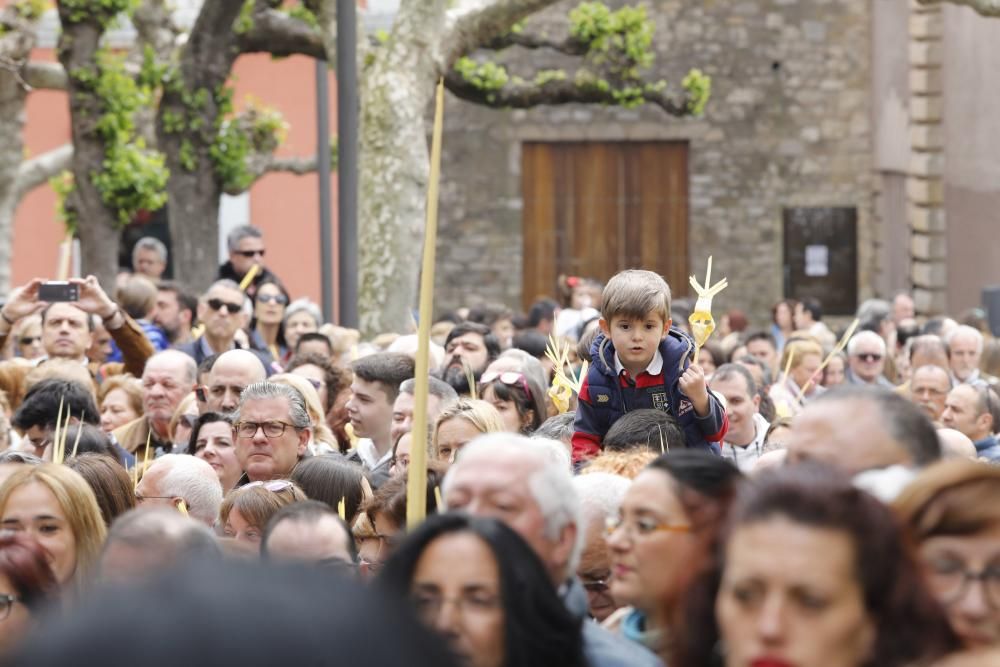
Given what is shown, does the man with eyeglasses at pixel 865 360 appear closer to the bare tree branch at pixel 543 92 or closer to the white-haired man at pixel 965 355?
the white-haired man at pixel 965 355

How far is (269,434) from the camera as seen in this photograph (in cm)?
704

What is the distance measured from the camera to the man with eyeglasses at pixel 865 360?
1262 centimetres

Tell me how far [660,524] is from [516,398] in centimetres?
424

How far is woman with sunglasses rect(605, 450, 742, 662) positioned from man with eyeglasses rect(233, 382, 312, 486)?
10.8 feet

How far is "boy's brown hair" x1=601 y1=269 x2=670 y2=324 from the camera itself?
6.25 m

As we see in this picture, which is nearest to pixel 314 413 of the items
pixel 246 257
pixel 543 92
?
pixel 246 257

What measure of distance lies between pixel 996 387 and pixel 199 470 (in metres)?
5.10

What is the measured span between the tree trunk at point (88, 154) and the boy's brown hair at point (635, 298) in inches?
465

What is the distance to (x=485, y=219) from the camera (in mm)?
28188

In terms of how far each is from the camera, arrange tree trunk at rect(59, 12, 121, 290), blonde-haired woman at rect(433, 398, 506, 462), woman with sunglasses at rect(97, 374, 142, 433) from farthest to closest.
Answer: tree trunk at rect(59, 12, 121, 290) < woman with sunglasses at rect(97, 374, 142, 433) < blonde-haired woman at rect(433, 398, 506, 462)

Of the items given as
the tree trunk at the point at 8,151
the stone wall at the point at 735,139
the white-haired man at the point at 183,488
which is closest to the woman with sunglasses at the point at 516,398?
the white-haired man at the point at 183,488

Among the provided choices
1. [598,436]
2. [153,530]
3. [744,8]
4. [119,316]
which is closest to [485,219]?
[744,8]

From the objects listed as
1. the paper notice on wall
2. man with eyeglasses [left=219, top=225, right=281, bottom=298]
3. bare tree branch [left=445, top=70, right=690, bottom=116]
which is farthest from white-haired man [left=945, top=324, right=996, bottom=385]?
the paper notice on wall

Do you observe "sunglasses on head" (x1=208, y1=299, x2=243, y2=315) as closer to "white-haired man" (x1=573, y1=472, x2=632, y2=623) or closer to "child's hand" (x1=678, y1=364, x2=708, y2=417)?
"child's hand" (x1=678, y1=364, x2=708, y2=417)
